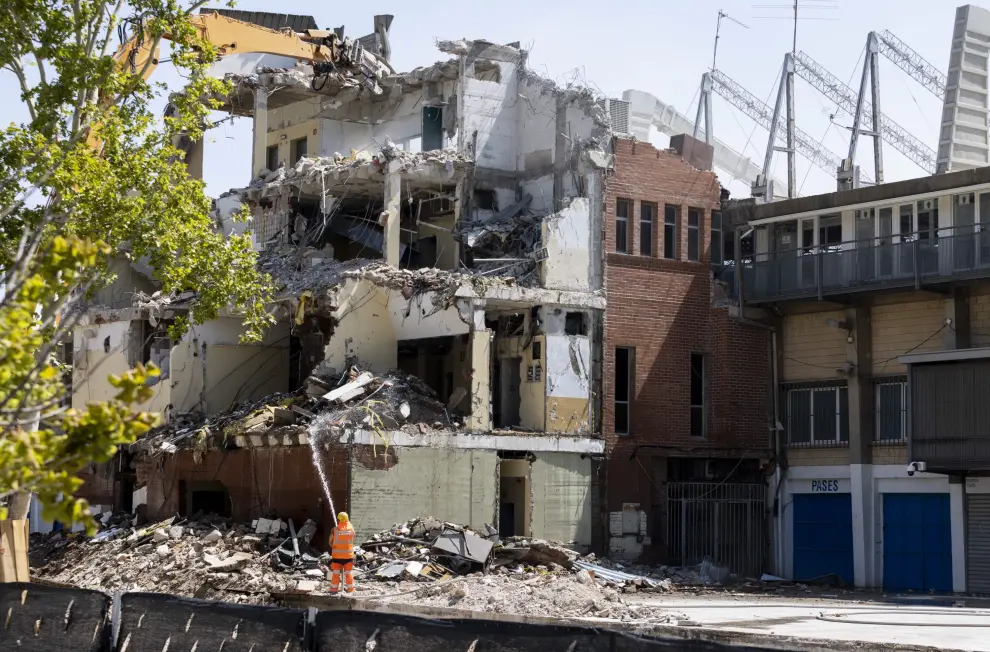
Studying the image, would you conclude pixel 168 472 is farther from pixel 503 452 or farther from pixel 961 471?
pixel 961 471

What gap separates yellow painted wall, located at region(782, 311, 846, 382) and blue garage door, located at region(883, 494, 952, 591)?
3.71 m

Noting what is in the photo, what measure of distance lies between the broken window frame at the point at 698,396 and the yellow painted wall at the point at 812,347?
235cm

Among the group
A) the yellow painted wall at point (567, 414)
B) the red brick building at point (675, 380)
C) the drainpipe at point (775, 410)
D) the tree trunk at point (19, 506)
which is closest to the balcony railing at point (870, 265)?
the drainpipe at point (775, 410)

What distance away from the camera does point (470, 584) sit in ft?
85.8

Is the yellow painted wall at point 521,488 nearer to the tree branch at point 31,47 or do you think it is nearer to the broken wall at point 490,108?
the broken wall at point 490,108

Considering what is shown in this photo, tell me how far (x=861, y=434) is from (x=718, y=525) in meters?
4.31

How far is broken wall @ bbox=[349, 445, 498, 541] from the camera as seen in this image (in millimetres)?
31156

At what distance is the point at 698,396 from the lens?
37250mm

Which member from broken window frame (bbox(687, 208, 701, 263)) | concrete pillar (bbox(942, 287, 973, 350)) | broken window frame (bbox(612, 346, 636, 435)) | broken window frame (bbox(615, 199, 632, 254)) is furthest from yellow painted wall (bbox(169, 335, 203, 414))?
concrete pillar (bbox(942, 287, 973, 350))

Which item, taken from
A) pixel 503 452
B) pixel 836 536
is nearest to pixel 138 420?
pixel 503 452

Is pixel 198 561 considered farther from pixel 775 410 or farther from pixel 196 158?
pixel 196 158

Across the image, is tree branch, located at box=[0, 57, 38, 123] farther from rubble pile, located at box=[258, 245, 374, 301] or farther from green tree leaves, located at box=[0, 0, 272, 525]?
rubble pile, located at box=[258, 245, 374, 301]

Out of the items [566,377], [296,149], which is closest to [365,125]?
[296,149]

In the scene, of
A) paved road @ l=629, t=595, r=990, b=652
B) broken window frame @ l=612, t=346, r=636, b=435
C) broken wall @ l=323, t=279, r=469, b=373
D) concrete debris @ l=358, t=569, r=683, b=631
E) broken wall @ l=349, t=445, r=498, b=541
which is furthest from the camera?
broken window frame @ l=612, t=346, r=636, b=435
